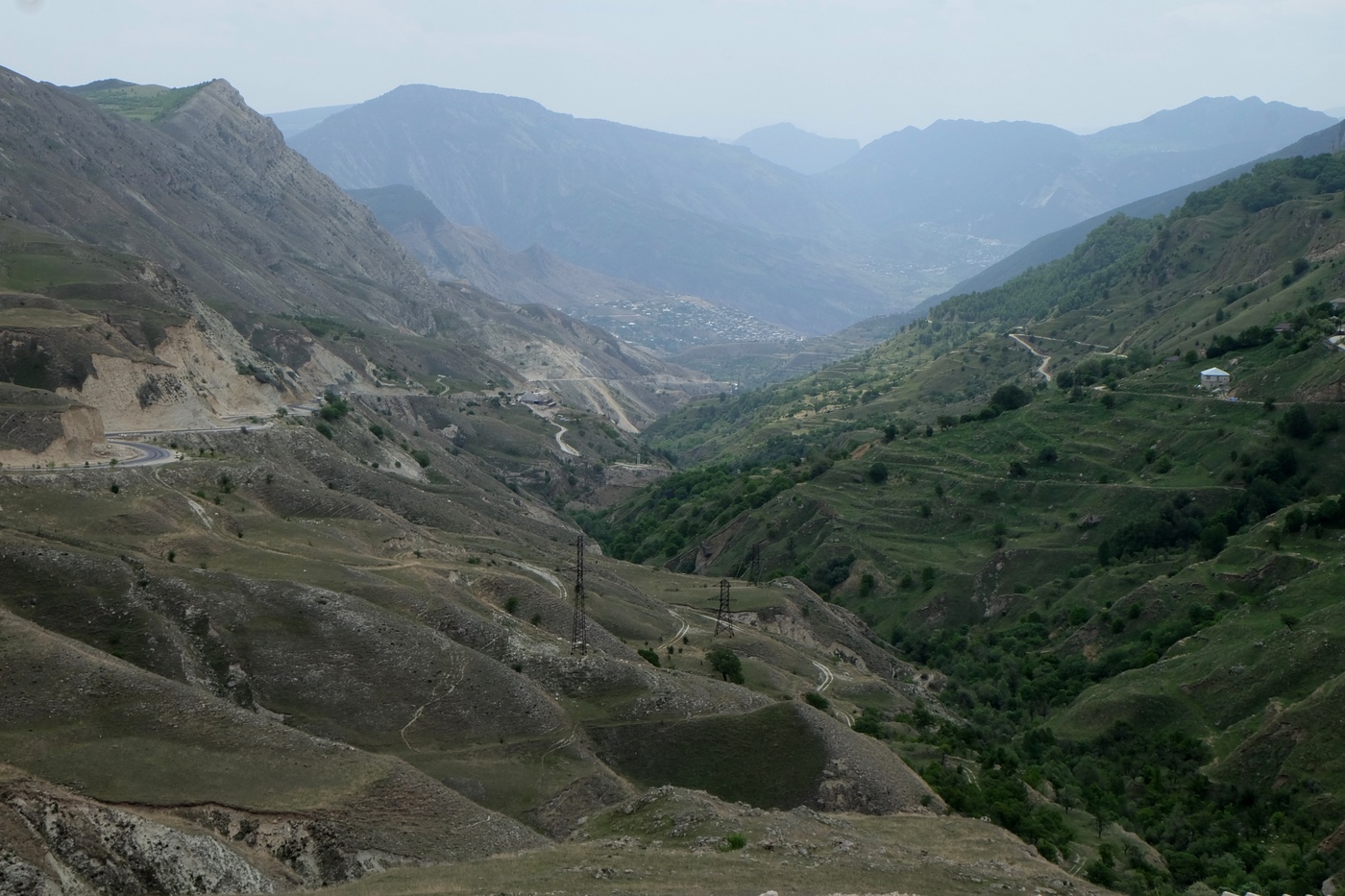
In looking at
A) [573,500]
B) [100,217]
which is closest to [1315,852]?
[573,500]

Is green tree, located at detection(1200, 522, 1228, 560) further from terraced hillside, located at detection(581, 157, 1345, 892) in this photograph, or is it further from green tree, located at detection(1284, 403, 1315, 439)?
green tree, located at detection(1284, 403, 1315, 439)

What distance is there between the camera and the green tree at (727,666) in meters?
64.0

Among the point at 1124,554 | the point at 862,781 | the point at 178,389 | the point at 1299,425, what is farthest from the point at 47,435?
the point at 1299,425

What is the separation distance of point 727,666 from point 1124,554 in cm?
3873

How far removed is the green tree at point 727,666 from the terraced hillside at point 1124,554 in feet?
21.3

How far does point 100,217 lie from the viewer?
16100cm

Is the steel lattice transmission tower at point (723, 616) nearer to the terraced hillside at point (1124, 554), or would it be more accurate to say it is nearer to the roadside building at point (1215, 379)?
the terraced hillside at point (1124, 554)

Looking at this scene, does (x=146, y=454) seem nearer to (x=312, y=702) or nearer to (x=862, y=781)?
(x=312, y=702)

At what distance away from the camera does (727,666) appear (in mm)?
64375

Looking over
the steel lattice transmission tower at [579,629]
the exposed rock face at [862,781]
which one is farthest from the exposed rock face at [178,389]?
the exposed rock face at [862,781]

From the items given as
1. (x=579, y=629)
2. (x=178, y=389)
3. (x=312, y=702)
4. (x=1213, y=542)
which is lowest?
(x=1213, y=542)

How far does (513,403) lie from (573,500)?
104 ft

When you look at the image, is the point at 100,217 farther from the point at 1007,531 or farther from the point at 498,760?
the point at 498,760

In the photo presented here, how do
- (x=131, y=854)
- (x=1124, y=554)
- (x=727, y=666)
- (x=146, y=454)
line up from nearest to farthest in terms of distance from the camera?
(x=131, y=854) → (x=727, y=666) → (x=146, y=454) → (x=1124, y=554)
